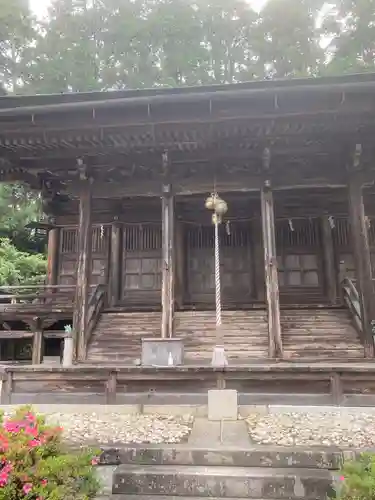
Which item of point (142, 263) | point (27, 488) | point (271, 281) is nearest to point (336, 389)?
point (271, 281)

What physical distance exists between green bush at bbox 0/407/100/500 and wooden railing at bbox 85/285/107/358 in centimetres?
704

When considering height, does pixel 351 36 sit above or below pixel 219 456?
above

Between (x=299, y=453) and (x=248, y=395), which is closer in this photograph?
(x=299, y=453)

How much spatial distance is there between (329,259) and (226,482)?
9.93m

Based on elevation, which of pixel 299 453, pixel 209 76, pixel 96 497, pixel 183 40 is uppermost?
pixel 183 40

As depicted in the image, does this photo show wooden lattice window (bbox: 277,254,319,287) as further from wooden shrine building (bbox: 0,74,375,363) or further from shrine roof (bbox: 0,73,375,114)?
shrine roof (bbox: 0,73,375,114)

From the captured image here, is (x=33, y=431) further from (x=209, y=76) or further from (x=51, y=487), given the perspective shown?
(x=209, y=76)

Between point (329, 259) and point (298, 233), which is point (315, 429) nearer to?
point (329, 259)

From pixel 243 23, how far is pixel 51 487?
26.5 meters

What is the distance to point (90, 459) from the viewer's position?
3.40 metres

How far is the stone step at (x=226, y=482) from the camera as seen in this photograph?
3738 millimetres

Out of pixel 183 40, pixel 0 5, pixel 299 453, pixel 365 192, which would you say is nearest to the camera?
pixel 299 453

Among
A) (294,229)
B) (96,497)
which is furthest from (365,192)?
(96,497)

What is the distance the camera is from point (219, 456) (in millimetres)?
4270
